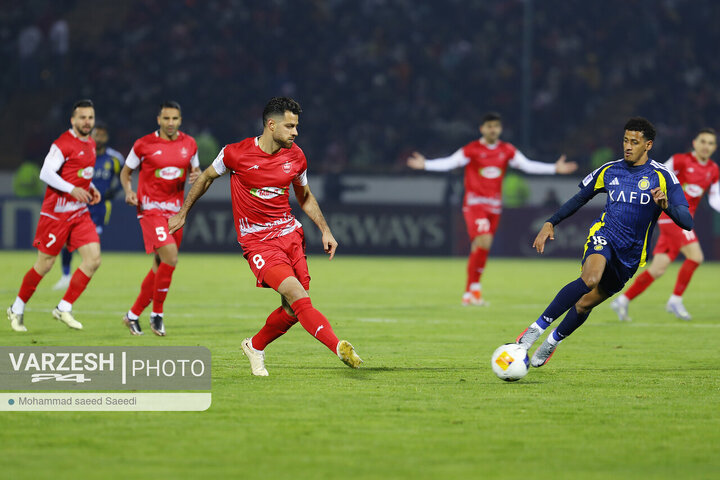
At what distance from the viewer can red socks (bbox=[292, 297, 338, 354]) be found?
23.4 feet

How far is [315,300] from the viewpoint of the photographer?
14.4 metres

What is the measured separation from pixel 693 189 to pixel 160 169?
6153 mm

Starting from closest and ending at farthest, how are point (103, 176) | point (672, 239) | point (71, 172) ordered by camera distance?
point (71, 172), point (672, 239), point (103, 176)

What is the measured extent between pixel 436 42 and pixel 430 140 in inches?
161

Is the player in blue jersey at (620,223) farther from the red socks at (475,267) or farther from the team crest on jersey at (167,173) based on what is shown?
the red socks at (475,267)

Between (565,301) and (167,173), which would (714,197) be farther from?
(167,173)

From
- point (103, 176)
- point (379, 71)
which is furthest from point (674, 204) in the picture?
point (379, 71)

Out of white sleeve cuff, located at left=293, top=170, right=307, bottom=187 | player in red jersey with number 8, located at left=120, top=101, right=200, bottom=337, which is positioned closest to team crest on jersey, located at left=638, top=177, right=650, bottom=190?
white sleeve cuff, located at left=293, top=170, right=307, bottom=187

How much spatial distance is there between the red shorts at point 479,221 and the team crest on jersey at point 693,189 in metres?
2.89

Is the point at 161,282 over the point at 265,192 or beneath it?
beneath

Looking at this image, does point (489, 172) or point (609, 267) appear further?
point (489, 172)
